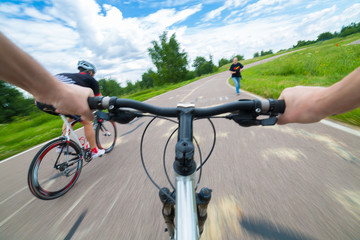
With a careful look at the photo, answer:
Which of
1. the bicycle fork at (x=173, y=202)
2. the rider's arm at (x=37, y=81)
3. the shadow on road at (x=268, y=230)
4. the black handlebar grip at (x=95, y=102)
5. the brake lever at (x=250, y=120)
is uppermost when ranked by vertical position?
the rider's arm at (x=37, y=81)

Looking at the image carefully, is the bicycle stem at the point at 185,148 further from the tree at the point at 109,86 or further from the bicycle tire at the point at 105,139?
the tree at the point at 109,86

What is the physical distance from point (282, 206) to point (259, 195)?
0.24 meters

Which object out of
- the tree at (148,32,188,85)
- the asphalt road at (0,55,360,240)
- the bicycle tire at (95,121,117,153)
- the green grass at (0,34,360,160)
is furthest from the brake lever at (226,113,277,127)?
the tree at (148,32,188,85)

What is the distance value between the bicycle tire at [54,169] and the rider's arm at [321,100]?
2.95 m

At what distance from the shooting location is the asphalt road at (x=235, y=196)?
151 centimetres

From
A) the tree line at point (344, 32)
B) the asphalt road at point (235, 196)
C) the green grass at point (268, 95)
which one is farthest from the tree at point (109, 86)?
the tree line at point (344, 32)

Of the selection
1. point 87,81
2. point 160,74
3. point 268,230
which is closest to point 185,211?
point 268,230

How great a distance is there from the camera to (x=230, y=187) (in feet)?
6.57

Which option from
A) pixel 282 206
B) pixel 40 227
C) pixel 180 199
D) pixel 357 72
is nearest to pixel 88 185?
pixel 40 227

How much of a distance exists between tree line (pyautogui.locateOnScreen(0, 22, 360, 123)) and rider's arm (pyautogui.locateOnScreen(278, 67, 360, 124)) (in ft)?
61.1

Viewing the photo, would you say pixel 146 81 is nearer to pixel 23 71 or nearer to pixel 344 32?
pixel 23 71

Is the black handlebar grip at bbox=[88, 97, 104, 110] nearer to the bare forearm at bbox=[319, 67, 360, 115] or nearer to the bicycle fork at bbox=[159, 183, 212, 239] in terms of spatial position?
the bicycle fork at bbox=[159, 183, 212, 239]

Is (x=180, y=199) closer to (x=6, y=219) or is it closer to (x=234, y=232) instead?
(x=234, y=232)

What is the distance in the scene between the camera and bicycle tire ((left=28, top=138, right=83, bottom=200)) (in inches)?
83.2
